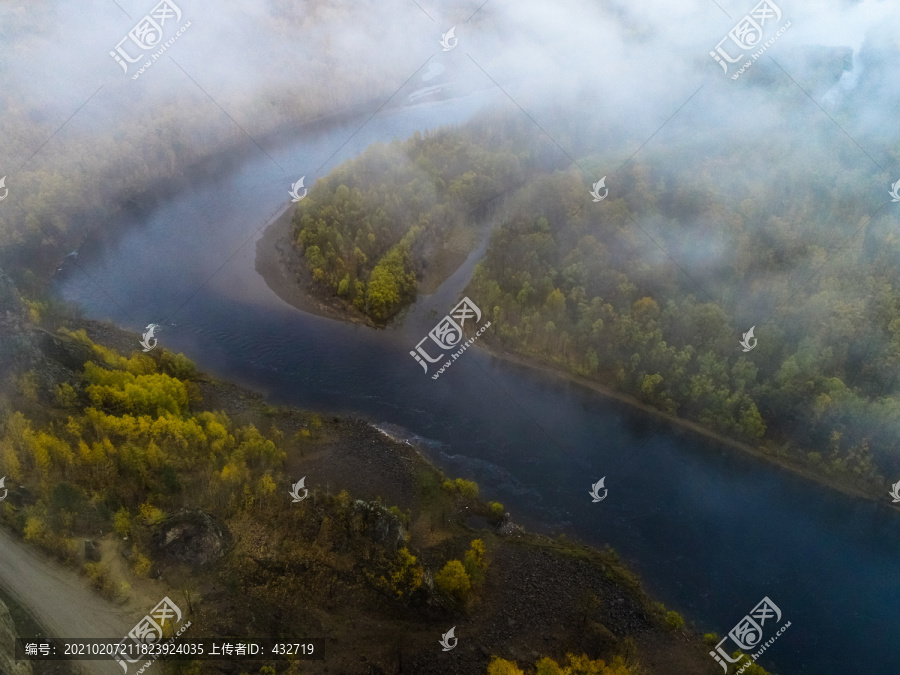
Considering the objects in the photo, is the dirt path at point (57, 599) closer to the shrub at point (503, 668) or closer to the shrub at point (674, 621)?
the shrub at point (503, 668)

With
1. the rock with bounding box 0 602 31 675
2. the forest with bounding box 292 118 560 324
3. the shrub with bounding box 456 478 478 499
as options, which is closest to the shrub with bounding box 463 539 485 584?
the shrub with bounding box 456 478 478 499

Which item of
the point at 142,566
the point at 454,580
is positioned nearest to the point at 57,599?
the point at 142,566

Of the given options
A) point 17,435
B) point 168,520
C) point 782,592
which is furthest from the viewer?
point 782,592

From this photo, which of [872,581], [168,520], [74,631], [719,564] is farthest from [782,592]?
[74,631]

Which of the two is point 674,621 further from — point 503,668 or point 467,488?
point 467,488

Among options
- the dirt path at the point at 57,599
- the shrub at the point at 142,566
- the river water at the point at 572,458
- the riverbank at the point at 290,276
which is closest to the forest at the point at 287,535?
the shrub at the point at 142,566

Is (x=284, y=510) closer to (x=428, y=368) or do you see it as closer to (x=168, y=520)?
(x=168, y=520)
